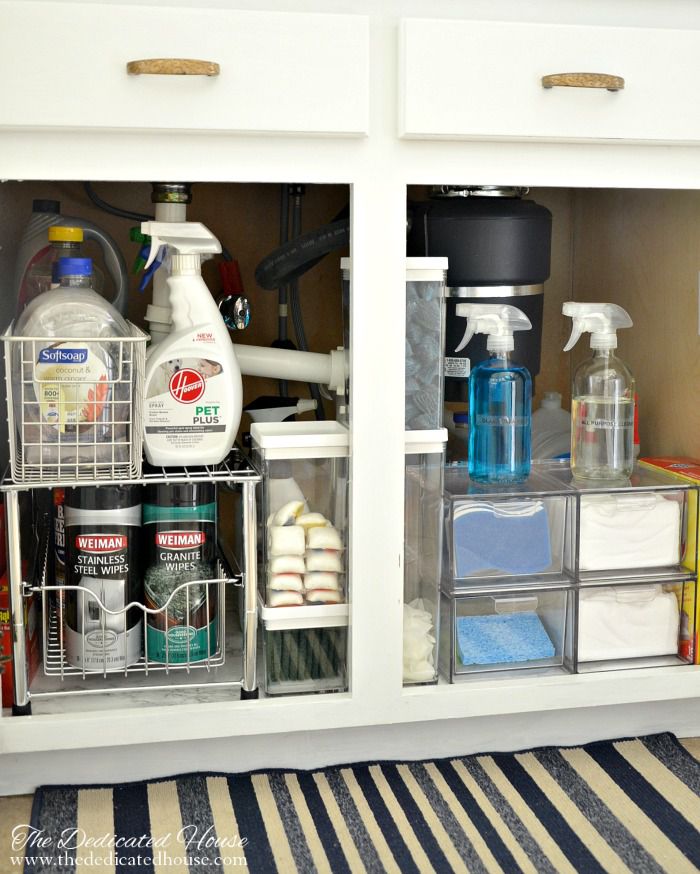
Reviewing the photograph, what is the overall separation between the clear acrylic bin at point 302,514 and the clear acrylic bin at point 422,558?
93 mm

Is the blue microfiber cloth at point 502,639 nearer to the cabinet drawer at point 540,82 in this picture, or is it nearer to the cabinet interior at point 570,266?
the cabinet interior at point 570,266

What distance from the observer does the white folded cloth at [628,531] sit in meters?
1.30

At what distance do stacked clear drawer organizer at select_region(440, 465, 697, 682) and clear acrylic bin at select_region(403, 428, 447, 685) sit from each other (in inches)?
0.7

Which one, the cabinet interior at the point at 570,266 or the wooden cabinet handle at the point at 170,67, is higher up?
the wooden cabinet handle at the point at 170,67

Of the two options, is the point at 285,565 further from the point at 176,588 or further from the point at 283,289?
the point at 283,289

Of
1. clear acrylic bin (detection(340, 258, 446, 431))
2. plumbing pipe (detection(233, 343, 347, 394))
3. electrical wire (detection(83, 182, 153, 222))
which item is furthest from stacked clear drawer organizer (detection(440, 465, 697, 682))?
electrical wire (detection(83, 182, 153, 222))

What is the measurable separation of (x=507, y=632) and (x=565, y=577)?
0.11 metres

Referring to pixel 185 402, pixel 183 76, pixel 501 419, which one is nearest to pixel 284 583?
pixel 185 402

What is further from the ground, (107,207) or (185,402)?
(107,207)

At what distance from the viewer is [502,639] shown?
51.8 inches

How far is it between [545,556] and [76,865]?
67 cm

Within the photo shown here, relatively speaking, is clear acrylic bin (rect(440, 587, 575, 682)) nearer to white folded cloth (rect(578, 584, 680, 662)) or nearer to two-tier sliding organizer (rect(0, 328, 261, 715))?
white folded cloth (rect(578, 584, 680, 662))

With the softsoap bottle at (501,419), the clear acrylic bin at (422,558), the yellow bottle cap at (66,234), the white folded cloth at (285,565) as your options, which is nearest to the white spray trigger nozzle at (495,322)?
the softsoap bottle at (501,419)

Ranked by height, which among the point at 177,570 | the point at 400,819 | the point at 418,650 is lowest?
the point at 400,819
